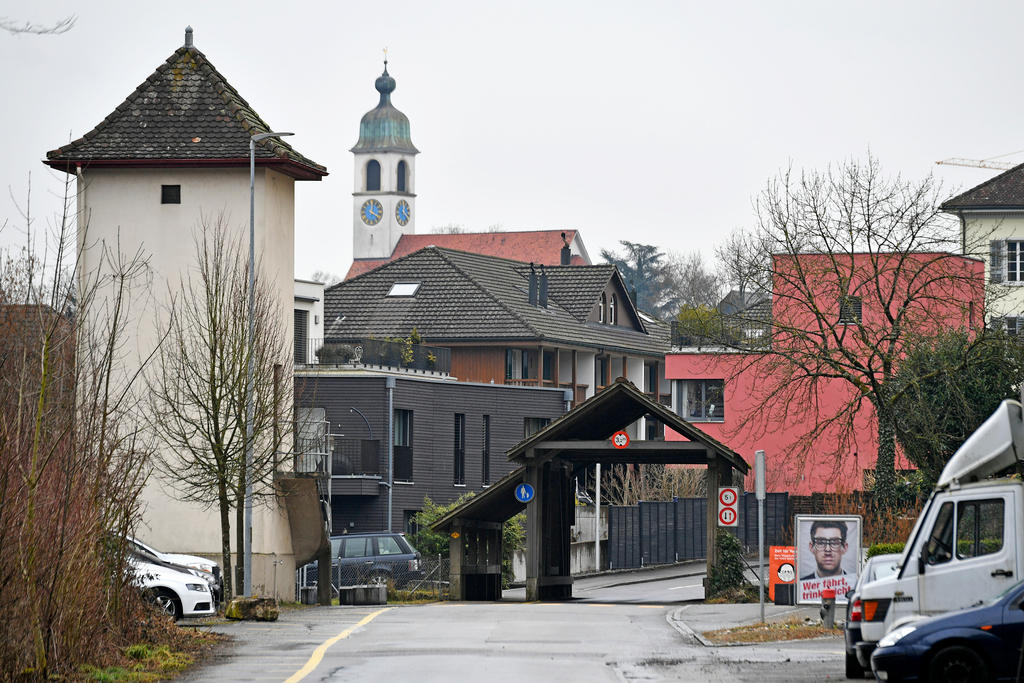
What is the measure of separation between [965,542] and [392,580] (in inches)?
1004

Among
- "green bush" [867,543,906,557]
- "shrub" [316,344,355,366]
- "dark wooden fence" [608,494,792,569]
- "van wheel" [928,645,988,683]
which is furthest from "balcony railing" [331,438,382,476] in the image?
"van wheel" [928,645,988,683]

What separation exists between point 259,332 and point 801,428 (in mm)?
34747

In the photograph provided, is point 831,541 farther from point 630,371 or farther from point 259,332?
point 630,371

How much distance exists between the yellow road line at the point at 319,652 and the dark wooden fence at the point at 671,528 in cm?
2803

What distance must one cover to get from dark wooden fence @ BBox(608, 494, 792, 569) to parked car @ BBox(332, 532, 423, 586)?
15073mm

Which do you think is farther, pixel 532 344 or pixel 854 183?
pixel 532 344

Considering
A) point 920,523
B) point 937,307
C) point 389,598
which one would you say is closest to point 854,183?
point 937,307

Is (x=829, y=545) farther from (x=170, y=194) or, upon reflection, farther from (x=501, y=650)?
(x=170, y=194)

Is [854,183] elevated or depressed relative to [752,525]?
elevated

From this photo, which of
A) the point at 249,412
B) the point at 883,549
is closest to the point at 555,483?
the point at 249,412

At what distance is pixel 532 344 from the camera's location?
69625mm

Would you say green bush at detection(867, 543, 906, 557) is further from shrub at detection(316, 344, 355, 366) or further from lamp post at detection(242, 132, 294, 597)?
shrub at detection(316, 344, 355, 366)

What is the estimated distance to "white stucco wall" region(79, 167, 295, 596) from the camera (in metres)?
37.0

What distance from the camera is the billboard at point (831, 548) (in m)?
26.1
